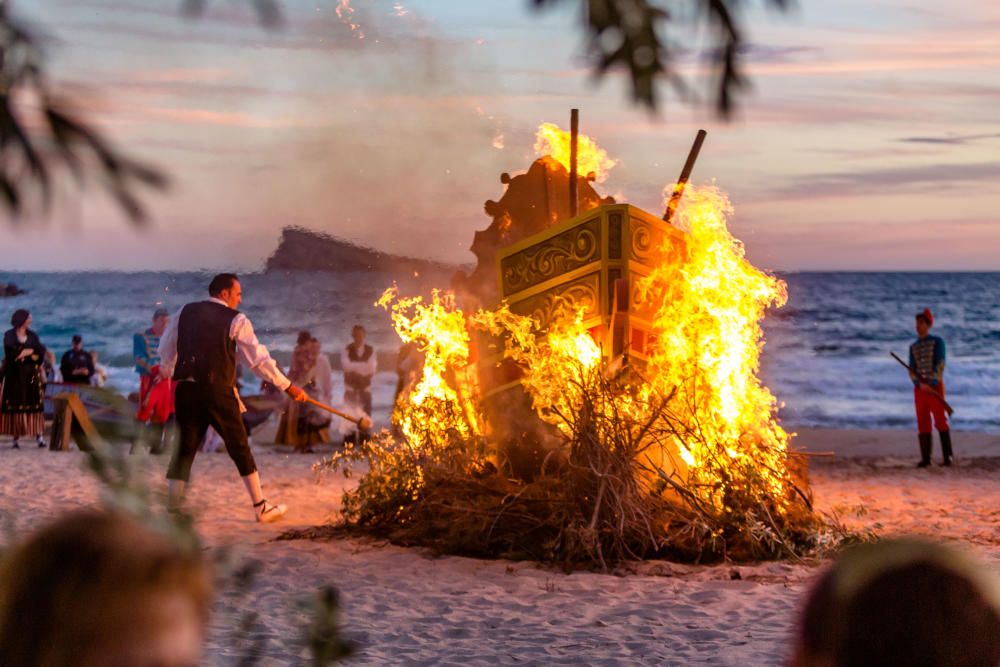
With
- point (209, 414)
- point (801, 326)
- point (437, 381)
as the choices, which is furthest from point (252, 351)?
point (801, 326)

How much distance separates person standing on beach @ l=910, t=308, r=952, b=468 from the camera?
15.7m

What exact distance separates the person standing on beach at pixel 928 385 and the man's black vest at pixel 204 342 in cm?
915

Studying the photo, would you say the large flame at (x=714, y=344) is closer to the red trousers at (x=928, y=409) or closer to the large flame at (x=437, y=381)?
the large flame at (x=437, y=381)

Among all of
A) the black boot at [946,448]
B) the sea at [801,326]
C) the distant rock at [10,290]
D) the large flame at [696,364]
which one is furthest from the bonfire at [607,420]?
the distant rock at [10,290]

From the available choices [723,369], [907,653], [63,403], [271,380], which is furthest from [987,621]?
[63,403]

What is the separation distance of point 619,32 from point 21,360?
54.1 feet

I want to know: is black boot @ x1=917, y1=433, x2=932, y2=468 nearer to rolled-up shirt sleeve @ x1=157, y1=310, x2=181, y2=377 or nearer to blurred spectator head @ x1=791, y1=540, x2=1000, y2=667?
rolled-up shirt sleeve @ x1=157, y1=310, x2=181, y2=377

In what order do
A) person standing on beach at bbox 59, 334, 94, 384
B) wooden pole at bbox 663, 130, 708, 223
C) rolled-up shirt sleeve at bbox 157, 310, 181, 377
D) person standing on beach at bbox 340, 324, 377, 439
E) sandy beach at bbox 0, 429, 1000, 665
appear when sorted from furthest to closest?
person standing on beach at bbox 59, 334, 94, 384, person standing on beach at bbox 340, 324, 377, 439, rolled-up shirt sleeve at bbox 157, 310, 181, 377, wooden pole at bbox 663, 130, 708, 223, sandy beach at bbox 0, 429, 1000, 665

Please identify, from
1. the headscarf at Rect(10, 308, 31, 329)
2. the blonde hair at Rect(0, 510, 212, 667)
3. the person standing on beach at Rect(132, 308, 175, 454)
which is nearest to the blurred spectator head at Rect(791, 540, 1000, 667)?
the blonde hair at Rect(0, 510, 212, 667)

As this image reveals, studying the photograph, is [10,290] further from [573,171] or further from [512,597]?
[512,597]

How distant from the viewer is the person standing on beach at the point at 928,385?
15734 millimetres

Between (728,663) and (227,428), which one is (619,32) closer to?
(728,663)

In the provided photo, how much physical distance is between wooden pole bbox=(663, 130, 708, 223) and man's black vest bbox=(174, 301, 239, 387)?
11.4 ft

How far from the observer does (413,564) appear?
8914 millimetres
